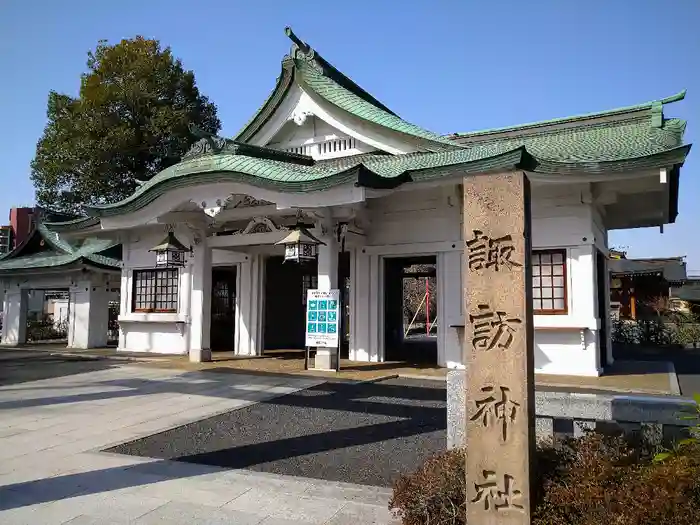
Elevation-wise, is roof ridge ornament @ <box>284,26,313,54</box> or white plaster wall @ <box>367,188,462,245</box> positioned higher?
roof ridge ornament @ <box>284,26,313,54</box>

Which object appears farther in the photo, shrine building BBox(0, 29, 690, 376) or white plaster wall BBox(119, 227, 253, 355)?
white plaster wall BBox(119, 227, 253, 355)

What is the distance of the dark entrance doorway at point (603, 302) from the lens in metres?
13.4

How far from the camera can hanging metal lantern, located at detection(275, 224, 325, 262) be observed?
11.3m

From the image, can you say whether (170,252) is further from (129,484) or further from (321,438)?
(129,484)

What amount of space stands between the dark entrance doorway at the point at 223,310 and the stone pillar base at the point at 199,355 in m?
4.12

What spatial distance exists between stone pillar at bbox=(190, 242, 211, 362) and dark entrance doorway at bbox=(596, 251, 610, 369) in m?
9.93

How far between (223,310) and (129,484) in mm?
14414

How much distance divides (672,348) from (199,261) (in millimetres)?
18180

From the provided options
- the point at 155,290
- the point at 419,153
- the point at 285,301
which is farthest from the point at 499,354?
the point at 155,290

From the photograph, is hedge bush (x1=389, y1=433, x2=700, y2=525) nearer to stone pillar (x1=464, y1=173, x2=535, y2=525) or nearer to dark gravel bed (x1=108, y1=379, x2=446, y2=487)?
stone pillar (x1=464, y1=173, x2=535, y2=525)

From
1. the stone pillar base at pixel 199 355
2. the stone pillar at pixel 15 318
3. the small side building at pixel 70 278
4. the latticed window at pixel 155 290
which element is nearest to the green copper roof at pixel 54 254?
the small side building at pixel 70 278

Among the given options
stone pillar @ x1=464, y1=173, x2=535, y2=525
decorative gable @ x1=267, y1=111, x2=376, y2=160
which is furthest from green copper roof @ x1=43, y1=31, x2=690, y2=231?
stone pillar @ x1=464, y1=173, x2=535, y2=525

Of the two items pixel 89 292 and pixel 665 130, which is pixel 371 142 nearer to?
pixel 665 130

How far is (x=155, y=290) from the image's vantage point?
685 inches
